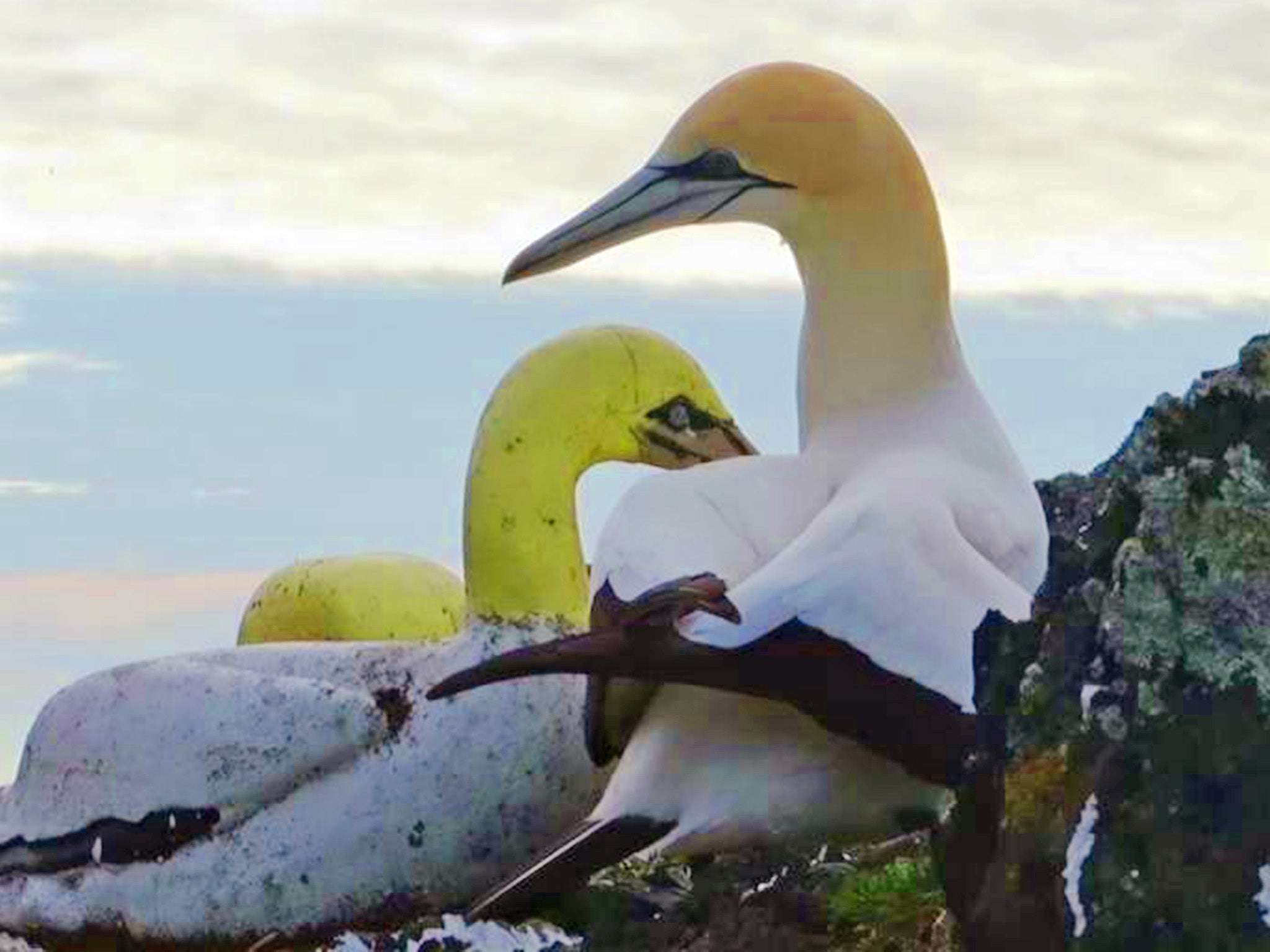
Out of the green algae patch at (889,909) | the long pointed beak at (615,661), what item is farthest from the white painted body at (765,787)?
the green algae patch at (889,909)

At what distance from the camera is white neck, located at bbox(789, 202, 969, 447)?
7.17m

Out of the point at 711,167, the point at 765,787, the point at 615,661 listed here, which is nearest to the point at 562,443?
the point at 711,167

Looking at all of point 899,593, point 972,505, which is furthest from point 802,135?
point 899,593

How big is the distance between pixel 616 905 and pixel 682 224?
2700mm

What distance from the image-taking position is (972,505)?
22.0ft

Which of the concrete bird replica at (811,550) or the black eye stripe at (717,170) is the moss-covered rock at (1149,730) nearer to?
the concrete bird replica at (811,550)

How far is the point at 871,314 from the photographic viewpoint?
7.20 meters

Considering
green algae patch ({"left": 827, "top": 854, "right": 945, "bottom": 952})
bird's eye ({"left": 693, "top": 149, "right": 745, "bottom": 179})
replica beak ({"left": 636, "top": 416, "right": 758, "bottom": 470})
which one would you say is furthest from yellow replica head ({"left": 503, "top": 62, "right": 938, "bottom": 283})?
green algae patch ({"left": 827, "top": 854, "right": 945, "bottom": 952})

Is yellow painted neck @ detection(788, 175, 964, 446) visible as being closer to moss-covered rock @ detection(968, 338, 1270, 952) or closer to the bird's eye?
the bird's eye

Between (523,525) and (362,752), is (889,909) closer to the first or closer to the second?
(362,752)

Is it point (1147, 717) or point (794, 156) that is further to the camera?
point (794, 156)

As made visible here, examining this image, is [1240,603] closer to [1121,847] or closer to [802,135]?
[1121,847]

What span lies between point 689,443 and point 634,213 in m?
1.17

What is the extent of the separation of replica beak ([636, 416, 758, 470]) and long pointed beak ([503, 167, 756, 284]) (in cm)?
95
